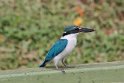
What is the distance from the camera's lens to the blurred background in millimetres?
5246

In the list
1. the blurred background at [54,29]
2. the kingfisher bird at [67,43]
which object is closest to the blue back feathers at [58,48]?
the kingfisher bird at [67,43]

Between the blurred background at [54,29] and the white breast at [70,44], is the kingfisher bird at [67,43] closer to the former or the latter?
the white breast at [70,44]

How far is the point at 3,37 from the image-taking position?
213 inches

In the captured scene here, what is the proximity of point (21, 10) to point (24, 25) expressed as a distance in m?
0.32

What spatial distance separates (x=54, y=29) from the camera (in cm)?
557

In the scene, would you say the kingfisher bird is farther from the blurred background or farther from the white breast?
the blurred background

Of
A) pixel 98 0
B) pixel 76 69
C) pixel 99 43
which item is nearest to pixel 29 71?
pixel 76 69

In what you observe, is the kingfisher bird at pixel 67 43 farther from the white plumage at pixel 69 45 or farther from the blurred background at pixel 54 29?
the blurred background at pixel 54 29

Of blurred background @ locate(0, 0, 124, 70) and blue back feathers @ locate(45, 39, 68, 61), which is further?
blurred background @ locate(0, 0, 124, 70)

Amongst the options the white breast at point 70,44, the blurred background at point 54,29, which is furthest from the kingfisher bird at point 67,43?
the blurred background at point 54,29

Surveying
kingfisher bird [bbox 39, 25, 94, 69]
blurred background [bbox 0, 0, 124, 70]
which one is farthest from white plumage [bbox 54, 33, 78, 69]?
blurred background [bbox 0, 0, 124, 70]

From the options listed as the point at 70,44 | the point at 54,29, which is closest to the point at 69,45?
the point at 70,44

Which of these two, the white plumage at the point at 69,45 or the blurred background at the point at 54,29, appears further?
the blurred background at the point at 54,29

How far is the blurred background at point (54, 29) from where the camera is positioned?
207 inches
